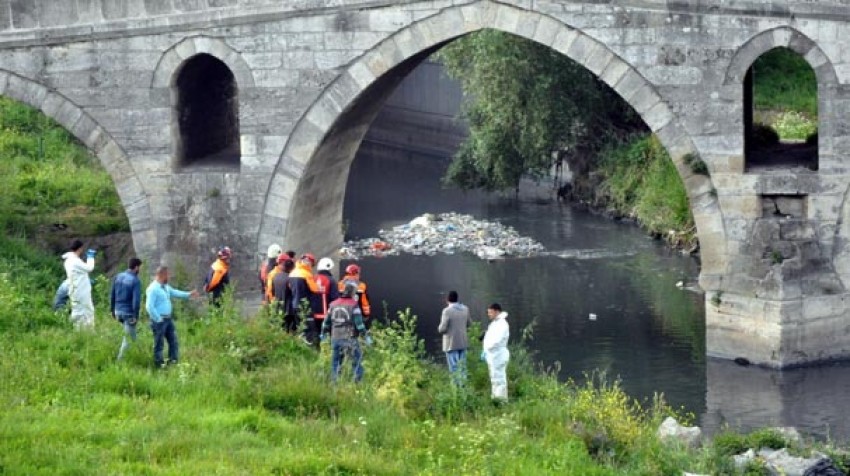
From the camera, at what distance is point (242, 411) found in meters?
13.7

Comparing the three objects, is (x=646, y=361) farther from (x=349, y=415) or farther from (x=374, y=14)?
(x=349, y=415)

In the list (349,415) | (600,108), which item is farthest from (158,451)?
(600,108)

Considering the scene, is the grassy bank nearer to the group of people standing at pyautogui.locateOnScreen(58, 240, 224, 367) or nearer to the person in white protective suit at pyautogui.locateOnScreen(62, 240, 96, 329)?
the group of people standing at pyautogui.locateOnScreen(58, 240, 224, 367)

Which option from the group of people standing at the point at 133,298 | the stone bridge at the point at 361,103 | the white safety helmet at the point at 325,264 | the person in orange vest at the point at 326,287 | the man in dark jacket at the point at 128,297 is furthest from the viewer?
the stone bridge at the point at 361,103

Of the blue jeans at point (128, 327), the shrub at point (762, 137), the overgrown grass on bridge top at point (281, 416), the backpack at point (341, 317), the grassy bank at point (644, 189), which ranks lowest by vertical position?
the overgrown grass on bridge top at point (281, 416)

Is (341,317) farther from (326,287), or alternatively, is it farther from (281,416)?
(326,287)

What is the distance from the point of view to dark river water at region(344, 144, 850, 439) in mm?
18062

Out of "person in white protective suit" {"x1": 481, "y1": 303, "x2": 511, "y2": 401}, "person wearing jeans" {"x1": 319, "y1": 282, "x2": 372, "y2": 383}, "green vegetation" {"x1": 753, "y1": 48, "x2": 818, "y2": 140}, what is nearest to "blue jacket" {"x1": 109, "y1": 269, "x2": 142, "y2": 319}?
"person wearing jeans" {"x1": 319, "y1": 282, "x2": 372, "y2": 383}

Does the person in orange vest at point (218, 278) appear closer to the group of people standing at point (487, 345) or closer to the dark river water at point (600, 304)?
the group of people standing at point (487, 345)

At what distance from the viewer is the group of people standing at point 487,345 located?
14711 millimetres

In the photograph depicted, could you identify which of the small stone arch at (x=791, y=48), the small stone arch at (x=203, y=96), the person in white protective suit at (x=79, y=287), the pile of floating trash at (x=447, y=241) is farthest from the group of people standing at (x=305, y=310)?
the pile of floating trash at (x=447, y=241)

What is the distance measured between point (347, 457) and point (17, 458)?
228 centimetres

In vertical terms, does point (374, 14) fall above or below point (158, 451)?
above

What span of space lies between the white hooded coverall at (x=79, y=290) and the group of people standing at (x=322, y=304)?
5.51 ft
